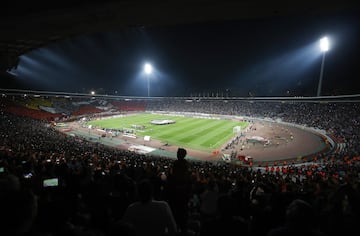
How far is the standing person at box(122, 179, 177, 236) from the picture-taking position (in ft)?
10.9

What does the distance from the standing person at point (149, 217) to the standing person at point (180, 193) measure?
5.37 ft

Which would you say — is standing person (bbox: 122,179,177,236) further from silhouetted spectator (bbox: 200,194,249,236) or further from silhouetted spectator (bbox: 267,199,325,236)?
silhouetted spectator (bbox: 267,199,325,236)

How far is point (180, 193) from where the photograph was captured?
17.0ft

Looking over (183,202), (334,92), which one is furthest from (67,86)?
(183,202)

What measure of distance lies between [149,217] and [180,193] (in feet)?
6.19

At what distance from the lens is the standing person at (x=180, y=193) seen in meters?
5.06

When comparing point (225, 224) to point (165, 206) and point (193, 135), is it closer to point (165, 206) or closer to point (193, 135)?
point (165, 206)

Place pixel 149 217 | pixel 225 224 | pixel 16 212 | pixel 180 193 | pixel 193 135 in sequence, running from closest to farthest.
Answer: pixel 16 212
pixel 225 224
pixel 149 217
pixel 180 193
pixel 193 135

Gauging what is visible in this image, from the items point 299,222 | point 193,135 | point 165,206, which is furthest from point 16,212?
point 193,135

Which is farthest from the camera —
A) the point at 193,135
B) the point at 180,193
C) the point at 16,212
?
the point at 193,135

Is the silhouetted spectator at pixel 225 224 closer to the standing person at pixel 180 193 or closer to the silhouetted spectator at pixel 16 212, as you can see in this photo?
the standing person at pixel 180 193

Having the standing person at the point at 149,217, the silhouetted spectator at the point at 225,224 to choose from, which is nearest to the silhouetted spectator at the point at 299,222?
the silhouetted spectator at the point at 225,224

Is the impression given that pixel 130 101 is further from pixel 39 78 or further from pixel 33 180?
pixel 33 180

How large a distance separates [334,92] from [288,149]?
156 feet
